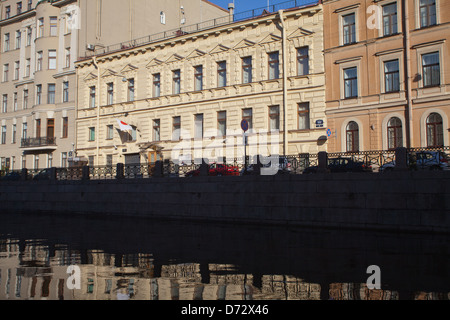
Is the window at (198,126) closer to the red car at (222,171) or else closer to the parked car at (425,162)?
the red car at (222,171)

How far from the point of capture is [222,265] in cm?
920

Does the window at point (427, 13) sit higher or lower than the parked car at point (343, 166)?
higher

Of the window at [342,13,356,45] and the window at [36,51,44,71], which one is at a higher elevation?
the window at [36,51,44,71]

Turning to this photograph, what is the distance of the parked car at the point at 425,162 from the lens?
15500mm

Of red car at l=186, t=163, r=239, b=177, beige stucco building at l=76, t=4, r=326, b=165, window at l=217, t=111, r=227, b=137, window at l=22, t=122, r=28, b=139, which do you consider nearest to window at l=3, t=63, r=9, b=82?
window at l=22, t=122, r=28, b=139

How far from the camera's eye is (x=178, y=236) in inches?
565

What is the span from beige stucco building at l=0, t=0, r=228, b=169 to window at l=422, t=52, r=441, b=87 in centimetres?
2353

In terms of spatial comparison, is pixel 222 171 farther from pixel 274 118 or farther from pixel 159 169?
pixel 274 118

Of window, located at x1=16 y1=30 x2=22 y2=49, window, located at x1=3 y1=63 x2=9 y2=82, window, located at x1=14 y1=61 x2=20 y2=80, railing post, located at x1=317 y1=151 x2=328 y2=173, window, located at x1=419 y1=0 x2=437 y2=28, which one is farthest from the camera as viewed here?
window, located at x1=3 y1=63 x2=9 y2=82

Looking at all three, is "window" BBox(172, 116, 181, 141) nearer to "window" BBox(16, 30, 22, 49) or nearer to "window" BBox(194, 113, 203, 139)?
"window" BBox(194, 113, 203, 139)

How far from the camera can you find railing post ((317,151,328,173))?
16.8m

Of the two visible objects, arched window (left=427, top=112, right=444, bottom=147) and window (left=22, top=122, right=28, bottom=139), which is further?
window (left=22, top=122, right=28, bottom=139)

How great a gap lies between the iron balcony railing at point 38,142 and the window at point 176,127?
12.7 metres

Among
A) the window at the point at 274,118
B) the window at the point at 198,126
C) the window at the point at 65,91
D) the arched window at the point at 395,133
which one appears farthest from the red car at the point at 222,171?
the window at the point at 65,91
